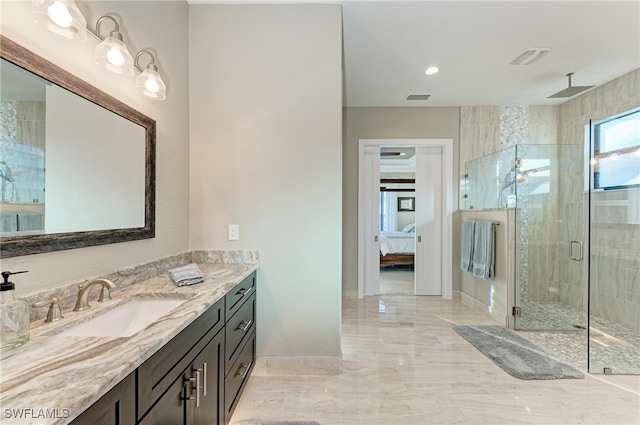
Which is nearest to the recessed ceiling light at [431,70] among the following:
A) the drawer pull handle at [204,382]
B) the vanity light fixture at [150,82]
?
the vanity light fixture at [150,82]

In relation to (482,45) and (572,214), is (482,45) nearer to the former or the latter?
(482,45)

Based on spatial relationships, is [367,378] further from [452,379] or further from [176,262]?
[176,262]

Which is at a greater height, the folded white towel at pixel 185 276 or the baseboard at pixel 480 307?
the folded white towel at pixel 185 276

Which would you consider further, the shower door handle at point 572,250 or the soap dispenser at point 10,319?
the shower door handle at point 572,250

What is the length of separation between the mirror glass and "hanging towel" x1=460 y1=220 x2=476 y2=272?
3805 millimetres

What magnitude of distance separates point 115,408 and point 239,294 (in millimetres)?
1123

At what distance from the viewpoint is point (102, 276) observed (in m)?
1.46

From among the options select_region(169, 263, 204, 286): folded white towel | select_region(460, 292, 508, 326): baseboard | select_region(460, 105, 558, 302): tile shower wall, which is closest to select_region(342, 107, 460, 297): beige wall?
select_region(460, 105, 558, 302): tile shower wall

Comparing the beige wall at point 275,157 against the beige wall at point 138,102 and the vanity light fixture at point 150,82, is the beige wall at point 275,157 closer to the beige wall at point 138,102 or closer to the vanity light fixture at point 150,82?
the beige wall at point 138,102

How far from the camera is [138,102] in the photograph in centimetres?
177

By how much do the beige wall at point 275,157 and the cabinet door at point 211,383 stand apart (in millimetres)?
762

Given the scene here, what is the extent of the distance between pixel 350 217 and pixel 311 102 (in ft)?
7.65

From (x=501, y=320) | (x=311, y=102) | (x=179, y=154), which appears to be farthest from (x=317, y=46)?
(x=501, y=320)

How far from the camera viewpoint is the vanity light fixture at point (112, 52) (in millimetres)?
1357
